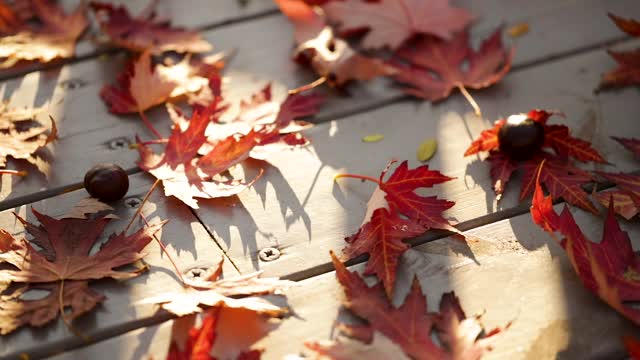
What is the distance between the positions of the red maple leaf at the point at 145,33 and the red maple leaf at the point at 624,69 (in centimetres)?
79

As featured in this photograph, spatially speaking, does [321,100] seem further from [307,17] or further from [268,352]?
[268,352]

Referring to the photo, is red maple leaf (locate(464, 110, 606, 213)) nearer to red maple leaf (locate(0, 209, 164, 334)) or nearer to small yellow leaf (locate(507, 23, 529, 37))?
small yellow leaf (locate(507, 23, 529, 37))

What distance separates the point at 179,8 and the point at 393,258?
0.95m

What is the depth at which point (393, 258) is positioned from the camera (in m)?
1.24

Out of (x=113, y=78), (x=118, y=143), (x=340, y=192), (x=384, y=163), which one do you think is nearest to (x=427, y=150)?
(x=384, y=163)

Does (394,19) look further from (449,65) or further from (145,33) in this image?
(145,33)

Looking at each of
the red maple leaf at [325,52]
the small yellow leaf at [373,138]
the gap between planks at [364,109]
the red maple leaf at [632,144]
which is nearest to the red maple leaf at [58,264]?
the gap between planks at [364,109]

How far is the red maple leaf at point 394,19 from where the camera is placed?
5.84 ft

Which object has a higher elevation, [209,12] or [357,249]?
[209,12]

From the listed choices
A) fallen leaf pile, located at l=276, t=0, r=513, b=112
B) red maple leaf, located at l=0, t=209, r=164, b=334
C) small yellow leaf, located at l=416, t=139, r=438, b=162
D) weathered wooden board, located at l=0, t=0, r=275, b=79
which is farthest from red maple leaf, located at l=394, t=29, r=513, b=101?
red maple leaf, located at l=0, t=209, r=164, b=334

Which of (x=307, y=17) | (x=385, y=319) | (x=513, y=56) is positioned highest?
(x=307, y=17)

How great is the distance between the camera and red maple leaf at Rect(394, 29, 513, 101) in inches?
64.6

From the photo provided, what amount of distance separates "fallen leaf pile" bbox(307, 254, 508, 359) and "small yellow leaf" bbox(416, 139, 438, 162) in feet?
1.10

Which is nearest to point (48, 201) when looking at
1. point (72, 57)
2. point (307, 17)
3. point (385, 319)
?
point (72, 57)
